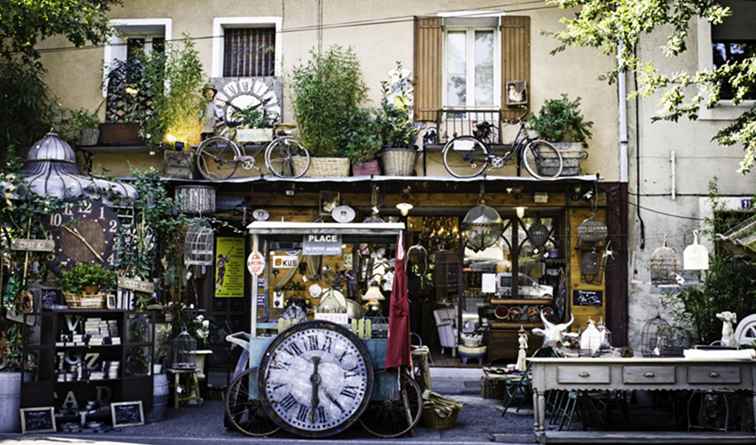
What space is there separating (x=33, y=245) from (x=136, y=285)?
1.36m

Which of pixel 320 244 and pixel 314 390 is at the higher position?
pixel 320 244

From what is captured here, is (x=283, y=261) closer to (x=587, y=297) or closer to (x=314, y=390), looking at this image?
(x=314, y=390)

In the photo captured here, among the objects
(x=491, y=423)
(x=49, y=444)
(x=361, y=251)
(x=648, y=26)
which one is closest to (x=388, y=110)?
(x=361, y=251)

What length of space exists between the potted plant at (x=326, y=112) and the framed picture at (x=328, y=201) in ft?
1.41

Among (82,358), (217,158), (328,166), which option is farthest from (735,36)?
(82,358)

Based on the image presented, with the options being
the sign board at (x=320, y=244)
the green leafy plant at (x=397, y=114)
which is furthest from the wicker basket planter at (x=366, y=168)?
the sign board at (x=320, y=244)

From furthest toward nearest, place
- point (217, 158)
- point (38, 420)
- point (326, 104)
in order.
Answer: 1. point (217, 158)
2. point (326, 104)
3. point (38, 420)

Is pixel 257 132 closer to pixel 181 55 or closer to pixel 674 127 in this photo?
pixel 181 55

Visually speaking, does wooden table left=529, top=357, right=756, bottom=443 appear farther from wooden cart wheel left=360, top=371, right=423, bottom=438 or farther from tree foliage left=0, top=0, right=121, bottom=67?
tree foliage left=0, top=0, right=121, bottom=67

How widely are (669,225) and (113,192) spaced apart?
8.64 metres

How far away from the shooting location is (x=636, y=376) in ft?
29.5

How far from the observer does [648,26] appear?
10617 millimetres

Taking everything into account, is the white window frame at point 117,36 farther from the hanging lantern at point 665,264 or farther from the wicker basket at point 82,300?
the hanging lantern at point 665,264

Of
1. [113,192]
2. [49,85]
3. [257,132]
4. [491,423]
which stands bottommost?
[491,423]
